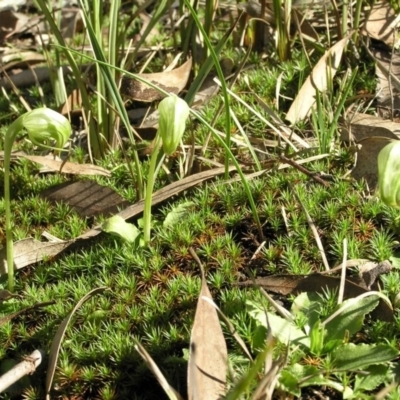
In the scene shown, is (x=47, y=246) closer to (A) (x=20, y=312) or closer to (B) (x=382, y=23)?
(A) (x=20, y=312)

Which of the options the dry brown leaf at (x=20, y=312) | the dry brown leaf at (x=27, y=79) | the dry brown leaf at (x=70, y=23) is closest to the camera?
the dry brown leaf at (x=20, y=312)

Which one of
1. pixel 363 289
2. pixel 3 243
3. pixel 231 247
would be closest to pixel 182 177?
pixel 231 247

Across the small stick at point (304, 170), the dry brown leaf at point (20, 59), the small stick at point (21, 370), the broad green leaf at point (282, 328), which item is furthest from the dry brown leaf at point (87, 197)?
the dry brown leaf at point (20, 59)

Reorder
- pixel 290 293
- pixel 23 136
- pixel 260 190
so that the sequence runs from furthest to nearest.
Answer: pixel 23 136 < pixel 260 190 < pixel 290 293

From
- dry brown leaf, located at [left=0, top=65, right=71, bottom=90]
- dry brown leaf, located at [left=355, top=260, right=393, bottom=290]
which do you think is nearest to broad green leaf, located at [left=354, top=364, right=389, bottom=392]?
dry brown leaf, located at [left=355, top=260, right=393, bottom=290]

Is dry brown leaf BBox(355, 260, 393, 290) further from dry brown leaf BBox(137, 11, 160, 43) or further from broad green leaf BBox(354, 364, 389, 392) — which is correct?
dry brown leaf BBox(137, 11, 160, 43)

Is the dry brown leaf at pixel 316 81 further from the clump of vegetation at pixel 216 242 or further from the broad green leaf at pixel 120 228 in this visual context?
the broad green leaf at pixel 120 228

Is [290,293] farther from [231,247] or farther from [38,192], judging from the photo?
[38,192]
